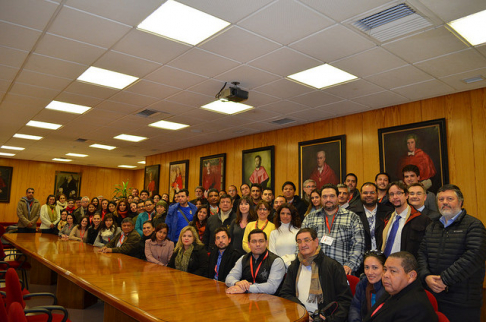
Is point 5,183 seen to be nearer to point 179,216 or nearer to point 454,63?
point 179,216

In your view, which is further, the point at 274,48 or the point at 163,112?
the point at 163,112

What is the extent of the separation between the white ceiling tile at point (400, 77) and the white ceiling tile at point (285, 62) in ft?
3.41

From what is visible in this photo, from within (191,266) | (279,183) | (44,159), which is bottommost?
(191,266)

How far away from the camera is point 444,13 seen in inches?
133

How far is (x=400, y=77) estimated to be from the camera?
4.98m

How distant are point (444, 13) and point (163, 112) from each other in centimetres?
521

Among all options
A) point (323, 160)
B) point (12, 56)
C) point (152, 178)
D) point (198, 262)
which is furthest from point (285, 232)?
point (152, 178)

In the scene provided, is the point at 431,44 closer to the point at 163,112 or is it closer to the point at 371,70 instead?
the point at 371,70

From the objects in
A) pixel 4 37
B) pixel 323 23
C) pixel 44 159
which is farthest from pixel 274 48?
pixel 44 159

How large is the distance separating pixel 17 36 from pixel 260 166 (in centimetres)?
573

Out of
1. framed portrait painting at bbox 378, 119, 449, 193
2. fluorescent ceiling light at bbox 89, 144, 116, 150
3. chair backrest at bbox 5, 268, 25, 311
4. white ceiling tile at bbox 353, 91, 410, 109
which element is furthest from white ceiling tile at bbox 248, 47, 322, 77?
fluorescent ceiling light at bbox 89, 144, 116, 150

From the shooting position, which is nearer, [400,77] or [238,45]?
[238,45]

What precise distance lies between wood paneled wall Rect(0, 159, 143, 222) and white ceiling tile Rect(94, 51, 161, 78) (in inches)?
504

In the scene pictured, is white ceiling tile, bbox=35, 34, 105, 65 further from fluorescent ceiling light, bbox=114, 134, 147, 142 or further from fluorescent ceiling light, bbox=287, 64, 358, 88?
fluorescent ceiling light, bbox=114, 134, 147, 142
